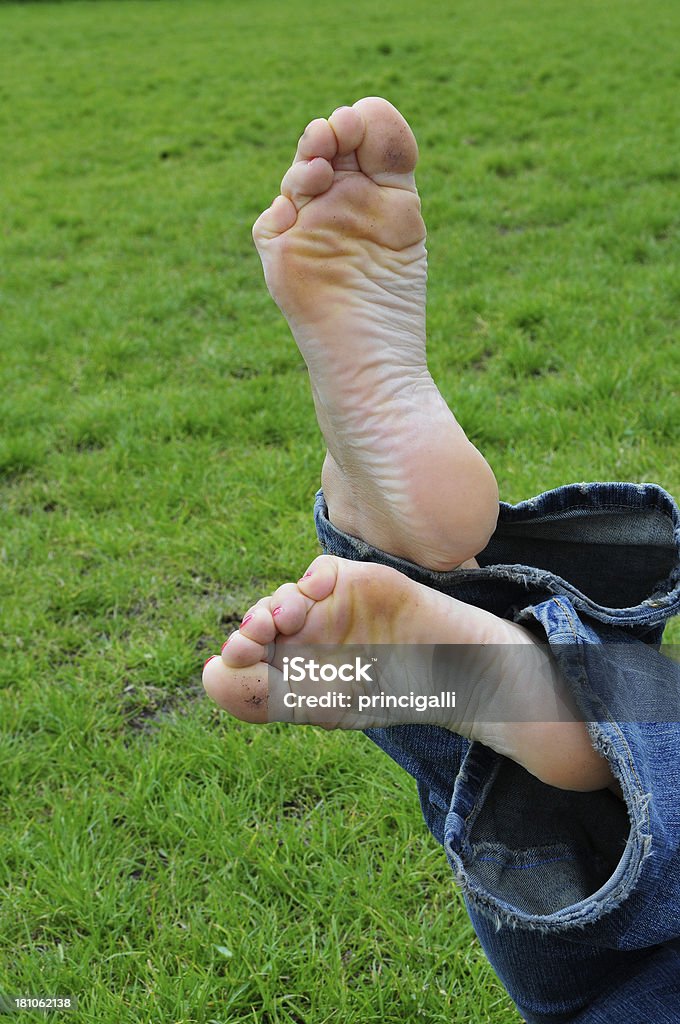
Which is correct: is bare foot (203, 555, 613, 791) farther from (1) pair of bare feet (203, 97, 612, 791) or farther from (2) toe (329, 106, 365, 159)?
(2) toe (329, 106, 365, 159)

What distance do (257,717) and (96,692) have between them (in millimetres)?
937

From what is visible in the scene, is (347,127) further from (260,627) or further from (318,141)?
(260,627)

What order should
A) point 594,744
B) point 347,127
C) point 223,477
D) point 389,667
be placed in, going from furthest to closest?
point 223,477 < point 347,127 < point 389,667 < point 594,744

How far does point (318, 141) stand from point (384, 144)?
9 cm

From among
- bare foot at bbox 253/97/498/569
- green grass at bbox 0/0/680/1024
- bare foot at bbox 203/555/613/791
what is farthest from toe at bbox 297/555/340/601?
green grass at bbox 0/0/680/1024

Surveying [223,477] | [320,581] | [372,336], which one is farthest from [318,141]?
[223,477]

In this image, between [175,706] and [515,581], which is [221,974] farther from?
[515,581]

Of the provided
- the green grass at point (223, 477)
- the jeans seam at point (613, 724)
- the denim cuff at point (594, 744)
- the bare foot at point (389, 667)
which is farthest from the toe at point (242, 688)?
the green grass at point (223, 477)

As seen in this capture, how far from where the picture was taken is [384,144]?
4.05ft

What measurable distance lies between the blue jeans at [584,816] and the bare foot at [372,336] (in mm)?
79

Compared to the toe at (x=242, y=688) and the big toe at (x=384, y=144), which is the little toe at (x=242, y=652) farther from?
the big toe at (x=384, y=144)

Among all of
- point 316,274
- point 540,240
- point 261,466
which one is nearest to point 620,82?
point 540,240

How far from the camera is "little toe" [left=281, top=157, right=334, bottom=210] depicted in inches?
48.4

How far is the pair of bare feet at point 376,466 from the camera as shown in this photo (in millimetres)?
1014
